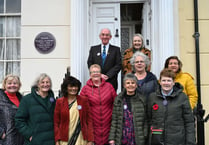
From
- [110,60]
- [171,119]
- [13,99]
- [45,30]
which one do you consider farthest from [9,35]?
[171,119]

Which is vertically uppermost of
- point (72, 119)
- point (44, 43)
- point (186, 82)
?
point (44, 43)

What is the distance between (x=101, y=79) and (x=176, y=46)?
1.85 meters

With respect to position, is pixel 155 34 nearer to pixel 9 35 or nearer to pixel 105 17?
pixel 105 17

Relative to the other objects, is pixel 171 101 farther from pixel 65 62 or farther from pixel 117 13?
pixel 117 13

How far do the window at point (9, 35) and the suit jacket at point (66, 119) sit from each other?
247 cm

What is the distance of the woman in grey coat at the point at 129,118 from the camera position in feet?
10.1

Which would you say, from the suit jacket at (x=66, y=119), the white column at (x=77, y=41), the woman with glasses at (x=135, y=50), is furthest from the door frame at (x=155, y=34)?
the suit jacket at (x=66, y=119)

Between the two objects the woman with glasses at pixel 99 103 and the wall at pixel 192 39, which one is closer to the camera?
the woman with glasses at pixel 99 103

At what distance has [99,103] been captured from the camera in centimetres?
344

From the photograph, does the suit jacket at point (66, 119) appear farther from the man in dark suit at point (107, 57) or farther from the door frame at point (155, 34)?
the door frame at point (155, 34)

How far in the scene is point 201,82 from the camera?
4.72m

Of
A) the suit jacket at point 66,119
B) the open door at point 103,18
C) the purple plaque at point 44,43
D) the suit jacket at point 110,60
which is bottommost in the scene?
the suit jacket at point 66,119

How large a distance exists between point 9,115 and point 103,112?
123 cm

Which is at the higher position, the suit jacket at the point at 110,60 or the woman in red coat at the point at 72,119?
the suit jacket at the point at 110,60
